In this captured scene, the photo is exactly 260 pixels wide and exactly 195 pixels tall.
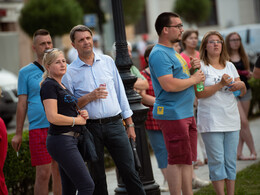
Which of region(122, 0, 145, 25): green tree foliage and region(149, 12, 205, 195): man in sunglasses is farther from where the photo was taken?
region(122, 0, 145, 25): green tree foliage

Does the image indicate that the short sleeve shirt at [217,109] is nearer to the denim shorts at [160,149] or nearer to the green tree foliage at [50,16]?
the denim shorts at [160,149]

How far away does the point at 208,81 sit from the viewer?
Result: 19.3 feet

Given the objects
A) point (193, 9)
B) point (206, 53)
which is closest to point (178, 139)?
point (206, 53)

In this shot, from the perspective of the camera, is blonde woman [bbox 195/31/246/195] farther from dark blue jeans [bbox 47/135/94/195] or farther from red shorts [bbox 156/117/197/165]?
dark blue jeans [bbox 47/135/94/195]

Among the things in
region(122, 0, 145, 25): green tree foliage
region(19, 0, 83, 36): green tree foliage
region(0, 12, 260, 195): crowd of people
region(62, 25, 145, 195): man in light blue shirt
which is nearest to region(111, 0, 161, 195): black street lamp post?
region(0, 12, 260, 195): crowd of people

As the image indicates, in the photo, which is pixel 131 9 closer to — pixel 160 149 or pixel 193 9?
pixel 193 9

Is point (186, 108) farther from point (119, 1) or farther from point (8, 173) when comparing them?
point (8, 173)

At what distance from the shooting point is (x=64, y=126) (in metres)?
4.97

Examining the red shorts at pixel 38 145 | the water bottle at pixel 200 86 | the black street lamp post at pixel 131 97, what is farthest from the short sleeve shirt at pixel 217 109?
the red shorts at pixel 38 145

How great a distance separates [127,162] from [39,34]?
1.83 m

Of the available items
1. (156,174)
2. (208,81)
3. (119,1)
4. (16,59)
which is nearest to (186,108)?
(208,81)

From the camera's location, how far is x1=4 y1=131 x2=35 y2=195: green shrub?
7129mm

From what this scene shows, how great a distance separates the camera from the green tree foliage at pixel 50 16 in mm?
26469

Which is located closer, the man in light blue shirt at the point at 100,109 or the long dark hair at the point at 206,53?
the man in light blue shirt at the point at 100,109
